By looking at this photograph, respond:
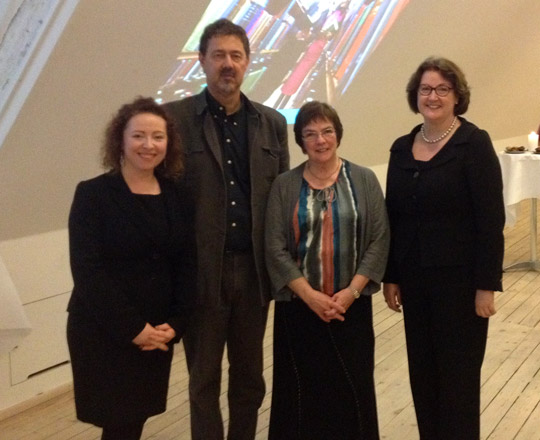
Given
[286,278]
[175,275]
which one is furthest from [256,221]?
[175,275]

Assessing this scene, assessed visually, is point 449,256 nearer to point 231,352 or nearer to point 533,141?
point 231,352

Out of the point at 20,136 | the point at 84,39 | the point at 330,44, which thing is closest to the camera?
the point at 84,39

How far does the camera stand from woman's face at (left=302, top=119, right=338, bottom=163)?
188cm

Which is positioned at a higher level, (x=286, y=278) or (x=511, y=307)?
(x=286, y=278)

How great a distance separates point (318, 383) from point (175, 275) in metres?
0.60

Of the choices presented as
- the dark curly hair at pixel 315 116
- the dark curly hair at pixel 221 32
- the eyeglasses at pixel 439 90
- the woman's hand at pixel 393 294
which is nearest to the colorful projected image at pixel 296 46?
the dark curly hair at pixel 221 32

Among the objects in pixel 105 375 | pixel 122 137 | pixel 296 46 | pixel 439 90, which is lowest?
pixel 105 375

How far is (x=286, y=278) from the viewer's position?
1.90 meters

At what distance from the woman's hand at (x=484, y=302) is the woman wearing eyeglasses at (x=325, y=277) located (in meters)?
0.30

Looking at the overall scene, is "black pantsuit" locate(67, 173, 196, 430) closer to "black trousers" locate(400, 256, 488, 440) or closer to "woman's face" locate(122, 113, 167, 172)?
"woman's face" locate(122, 113, 167, 172)

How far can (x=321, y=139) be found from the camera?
1.88 meters

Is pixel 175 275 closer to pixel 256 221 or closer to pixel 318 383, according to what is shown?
pixel 256 221

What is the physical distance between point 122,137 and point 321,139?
1.93 ft

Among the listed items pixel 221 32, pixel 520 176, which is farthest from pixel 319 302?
pixel 520 176
